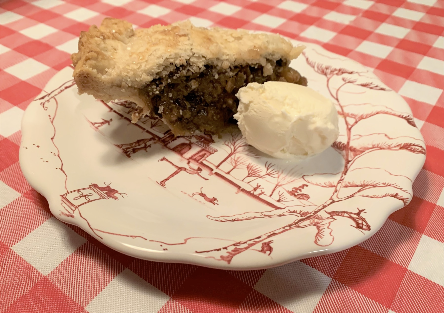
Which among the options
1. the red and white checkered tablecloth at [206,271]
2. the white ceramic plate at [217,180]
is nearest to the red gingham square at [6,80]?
the red and white checkered tablecloth at [206,271]

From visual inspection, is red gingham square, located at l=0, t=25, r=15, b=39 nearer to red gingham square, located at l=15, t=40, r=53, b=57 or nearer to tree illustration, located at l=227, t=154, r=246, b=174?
red gingham square, located at l=15, t=40, r=53, b=57

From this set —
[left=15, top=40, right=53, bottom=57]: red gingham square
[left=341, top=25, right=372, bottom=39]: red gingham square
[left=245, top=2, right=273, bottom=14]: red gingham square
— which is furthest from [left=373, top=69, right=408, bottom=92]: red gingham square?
[left=15, top=40, right=53, bottom=57]: red gingham square

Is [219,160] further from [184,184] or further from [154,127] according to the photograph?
[154,127]

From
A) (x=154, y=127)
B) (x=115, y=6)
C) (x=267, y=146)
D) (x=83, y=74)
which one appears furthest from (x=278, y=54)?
(x=115, y=6)

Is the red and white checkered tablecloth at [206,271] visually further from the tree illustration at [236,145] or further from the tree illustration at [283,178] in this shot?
the tree illustration at [236,145]

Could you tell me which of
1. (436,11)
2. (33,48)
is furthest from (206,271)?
(436,11)
